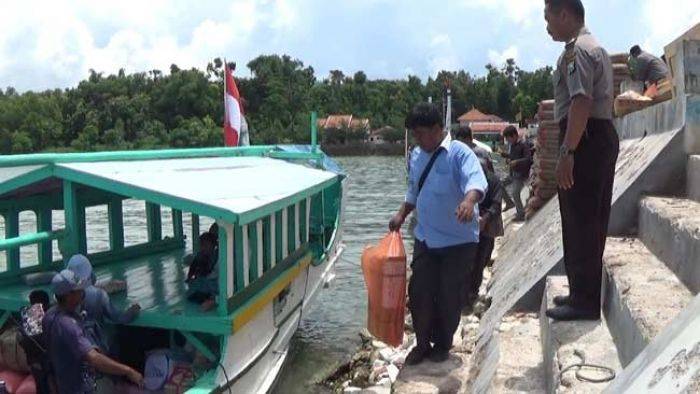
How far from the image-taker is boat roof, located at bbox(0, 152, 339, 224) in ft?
16.3

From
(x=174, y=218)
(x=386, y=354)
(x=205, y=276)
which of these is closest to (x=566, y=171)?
(x=205, y=276)

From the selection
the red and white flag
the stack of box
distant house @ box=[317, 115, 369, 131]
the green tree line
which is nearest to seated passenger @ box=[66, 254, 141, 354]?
the stack of box

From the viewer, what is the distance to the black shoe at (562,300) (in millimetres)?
Answer: 3795

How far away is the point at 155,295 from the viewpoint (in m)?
6.16

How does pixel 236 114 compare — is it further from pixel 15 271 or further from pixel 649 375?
pixel 649 375

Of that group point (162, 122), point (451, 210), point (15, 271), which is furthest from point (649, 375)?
point (162, 122)

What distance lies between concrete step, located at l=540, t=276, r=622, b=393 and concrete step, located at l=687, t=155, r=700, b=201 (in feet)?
3.98

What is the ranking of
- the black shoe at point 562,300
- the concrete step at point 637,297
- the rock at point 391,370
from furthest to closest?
the rock at point 391,370, the black shoe at point 562,300, the concrete step at point 637,297

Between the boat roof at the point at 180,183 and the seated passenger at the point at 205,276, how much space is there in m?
0.60

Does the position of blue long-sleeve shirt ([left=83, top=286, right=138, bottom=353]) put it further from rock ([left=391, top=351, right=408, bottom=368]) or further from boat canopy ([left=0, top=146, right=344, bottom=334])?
rock ([left=391, top=351, right=408, bottom=368])

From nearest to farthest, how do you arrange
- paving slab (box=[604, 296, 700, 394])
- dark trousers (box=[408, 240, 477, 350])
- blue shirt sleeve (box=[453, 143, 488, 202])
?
paving slab (box=[604, 296, 700, 394]) → blue shirt sleeve (box=[453, 143, 488, 202]) → dark trousers (box=[408, 240, 477, 350])

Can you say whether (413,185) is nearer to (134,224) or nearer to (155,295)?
(155,295)

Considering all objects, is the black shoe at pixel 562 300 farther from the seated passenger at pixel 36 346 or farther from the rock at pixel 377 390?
the seated passenger at pixel 36 346

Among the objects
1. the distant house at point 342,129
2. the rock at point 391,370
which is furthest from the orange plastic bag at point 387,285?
the distant house at point 342,129
